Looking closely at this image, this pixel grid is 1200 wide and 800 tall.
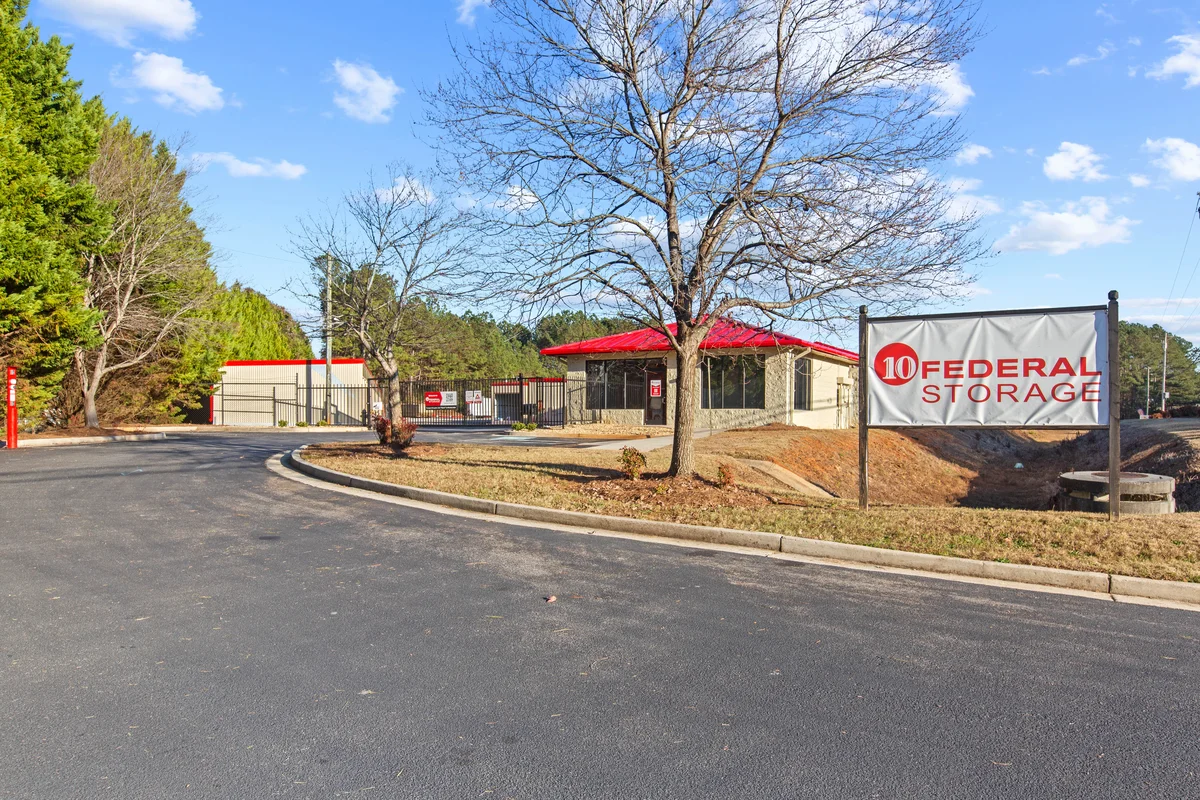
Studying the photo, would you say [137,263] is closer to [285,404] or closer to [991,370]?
[285,404]

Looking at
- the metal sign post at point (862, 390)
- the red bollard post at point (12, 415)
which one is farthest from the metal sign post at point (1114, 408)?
the red bollard post at point (12, 415)

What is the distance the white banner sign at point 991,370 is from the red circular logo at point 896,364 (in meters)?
0.01

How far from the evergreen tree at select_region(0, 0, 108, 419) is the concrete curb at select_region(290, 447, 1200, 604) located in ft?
50.8

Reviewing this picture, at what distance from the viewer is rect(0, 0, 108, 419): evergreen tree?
19703 mm

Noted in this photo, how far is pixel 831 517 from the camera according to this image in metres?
9.09

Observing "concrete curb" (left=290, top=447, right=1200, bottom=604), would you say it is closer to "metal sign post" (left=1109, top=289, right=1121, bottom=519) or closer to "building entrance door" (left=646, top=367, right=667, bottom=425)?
"metal sign post" (left=1109, top=289, right=1121, bottom=519)

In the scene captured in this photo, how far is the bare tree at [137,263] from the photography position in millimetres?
25453

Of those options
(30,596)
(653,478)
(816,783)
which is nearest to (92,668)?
(30,596)

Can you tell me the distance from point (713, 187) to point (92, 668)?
8.64 meters

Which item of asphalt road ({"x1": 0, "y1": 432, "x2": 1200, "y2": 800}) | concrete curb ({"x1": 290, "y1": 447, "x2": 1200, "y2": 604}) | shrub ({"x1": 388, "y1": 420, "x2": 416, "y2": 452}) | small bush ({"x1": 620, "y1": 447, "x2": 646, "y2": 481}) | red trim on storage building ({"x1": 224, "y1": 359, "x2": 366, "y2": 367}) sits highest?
red trim on storage building ({"x1": 224, "y1": 359, "x2": 366, "y2": 367})

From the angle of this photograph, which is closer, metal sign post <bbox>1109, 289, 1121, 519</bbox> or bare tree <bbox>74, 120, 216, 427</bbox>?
metal sign post <bbox>1109, 289, 1121, 519</bbox>

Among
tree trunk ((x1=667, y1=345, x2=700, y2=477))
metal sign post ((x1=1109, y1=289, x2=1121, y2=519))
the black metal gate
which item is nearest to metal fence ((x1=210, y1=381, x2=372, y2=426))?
the black metal gate

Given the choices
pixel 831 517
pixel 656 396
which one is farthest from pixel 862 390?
pixel 656 396

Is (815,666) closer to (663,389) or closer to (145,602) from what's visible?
(145,602)
